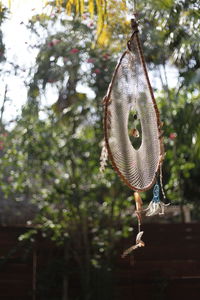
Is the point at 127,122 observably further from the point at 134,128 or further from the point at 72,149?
the point at 72,149

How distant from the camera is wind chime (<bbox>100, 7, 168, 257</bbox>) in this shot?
5.75 ft

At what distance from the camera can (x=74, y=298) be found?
4320 mm

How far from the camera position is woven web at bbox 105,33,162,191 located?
1.75 metres

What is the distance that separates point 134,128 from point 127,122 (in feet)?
0.12

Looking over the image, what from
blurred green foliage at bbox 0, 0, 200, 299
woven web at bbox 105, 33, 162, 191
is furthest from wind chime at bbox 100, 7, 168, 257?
blurred green foliage at bbox 0, 0, 200, 299

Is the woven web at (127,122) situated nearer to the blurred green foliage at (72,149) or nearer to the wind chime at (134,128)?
the wind chime at (134,128)

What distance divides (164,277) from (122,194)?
2.57 feet

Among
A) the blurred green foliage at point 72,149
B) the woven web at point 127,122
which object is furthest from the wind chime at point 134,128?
the blurred green foliage at point 72,149

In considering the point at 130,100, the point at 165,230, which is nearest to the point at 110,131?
the point at 130,100

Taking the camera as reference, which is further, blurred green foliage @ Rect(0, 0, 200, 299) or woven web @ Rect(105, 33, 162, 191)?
blurred green foliage @ Rect(0, 0, 200, 299)

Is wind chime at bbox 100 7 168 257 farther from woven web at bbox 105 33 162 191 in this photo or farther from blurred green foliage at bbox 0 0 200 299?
blurred green foliage at bbox 0 0 200 299

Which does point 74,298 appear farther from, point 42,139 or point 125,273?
point 42,139

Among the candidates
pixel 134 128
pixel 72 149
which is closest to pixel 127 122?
pixel 134 128

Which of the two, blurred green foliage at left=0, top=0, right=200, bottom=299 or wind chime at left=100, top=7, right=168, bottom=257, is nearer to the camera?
wind chime at left=100, top=7, right=168, bottom=257
